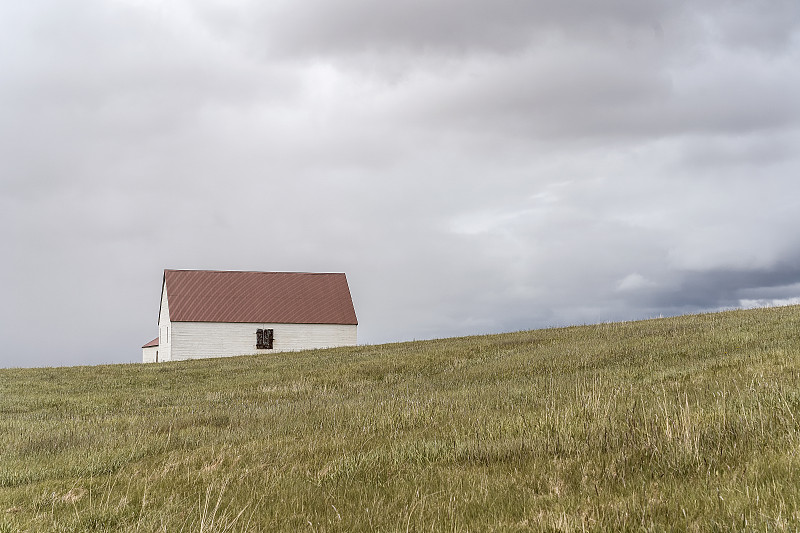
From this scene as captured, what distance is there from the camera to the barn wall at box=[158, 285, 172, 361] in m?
46.3

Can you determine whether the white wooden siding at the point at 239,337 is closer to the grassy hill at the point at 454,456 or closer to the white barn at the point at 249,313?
the white barn at the point at 249,313

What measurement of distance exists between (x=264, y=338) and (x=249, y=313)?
7.88ft

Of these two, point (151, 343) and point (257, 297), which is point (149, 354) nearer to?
point (151, 343)

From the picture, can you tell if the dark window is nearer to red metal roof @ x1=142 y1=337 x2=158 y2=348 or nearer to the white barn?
the white barn

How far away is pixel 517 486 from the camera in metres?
5.82

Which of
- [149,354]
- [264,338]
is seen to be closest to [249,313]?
[264,338]

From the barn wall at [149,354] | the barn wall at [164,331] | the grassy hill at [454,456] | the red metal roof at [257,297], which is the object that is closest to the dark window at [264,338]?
the red metal roof at [257,297]

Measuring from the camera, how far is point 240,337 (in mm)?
46656

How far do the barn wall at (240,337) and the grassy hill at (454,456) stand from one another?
99.9ft

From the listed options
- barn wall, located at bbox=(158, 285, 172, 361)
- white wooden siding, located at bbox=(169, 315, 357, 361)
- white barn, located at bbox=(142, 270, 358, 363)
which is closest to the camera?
white wooden siding, located at bbox=(169, 315, 357, 361)

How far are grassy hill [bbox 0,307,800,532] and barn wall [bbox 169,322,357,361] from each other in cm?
3046

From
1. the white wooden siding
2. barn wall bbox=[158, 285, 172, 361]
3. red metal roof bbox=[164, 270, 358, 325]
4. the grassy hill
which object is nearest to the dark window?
the white wooden siding

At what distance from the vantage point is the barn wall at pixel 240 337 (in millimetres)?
45656

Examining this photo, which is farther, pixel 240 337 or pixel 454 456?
pixel 240 337
